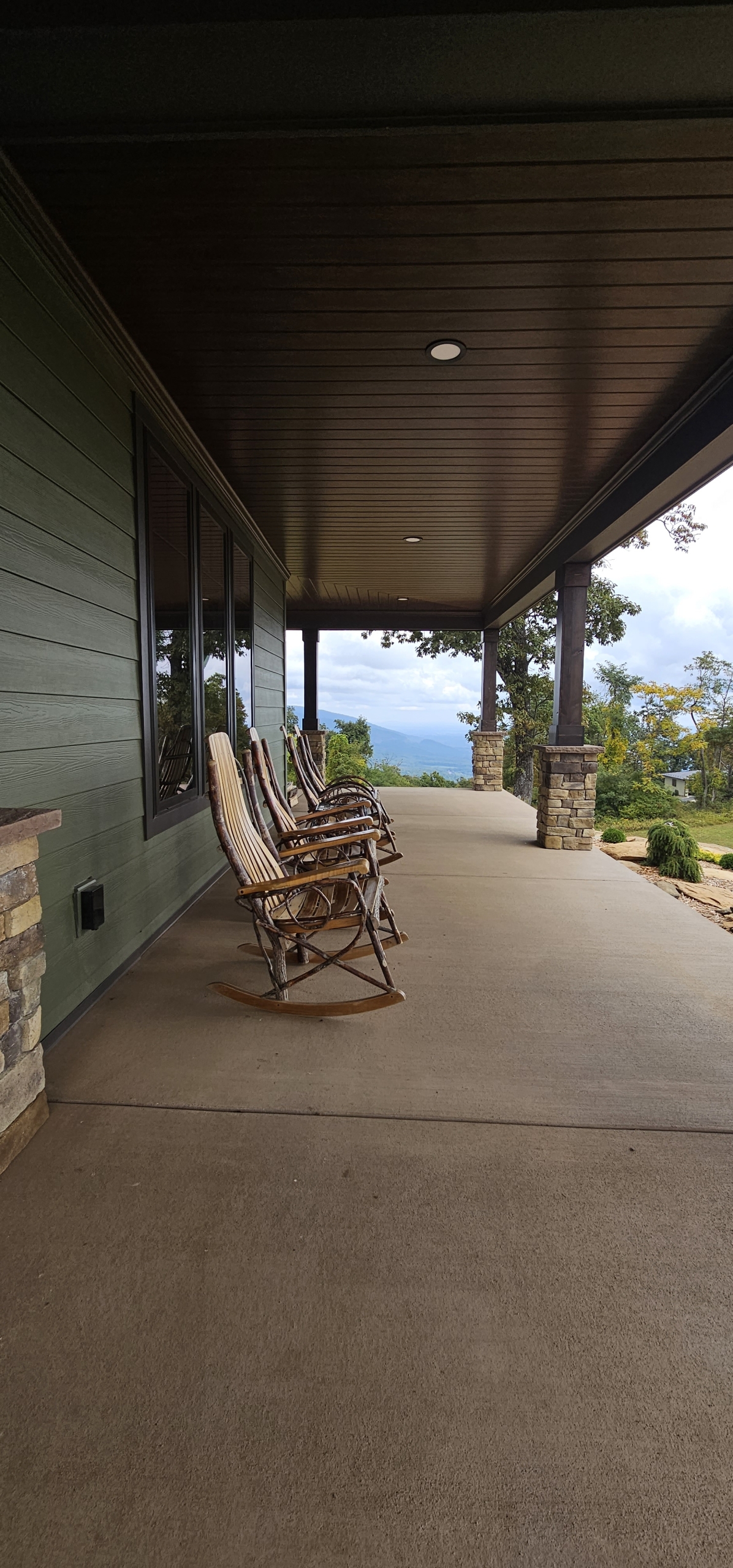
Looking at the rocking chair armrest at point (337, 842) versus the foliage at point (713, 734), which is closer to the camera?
the rocking chair armrest at point (337, 842)

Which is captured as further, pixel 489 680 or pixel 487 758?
pixel 487 758

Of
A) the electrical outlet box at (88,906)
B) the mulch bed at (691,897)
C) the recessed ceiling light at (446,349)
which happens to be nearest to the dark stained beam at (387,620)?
the mulch bed at (691,897)

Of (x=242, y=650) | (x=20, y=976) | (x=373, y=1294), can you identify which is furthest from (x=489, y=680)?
(x=373, y=1294)

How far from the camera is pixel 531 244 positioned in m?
2.18

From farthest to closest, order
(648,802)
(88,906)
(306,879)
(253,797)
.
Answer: (648,802), (253,797), (88,906), (306,879)

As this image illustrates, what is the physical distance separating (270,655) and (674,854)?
160 inches

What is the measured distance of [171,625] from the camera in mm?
3508

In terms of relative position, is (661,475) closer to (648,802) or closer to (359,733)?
(648,802)

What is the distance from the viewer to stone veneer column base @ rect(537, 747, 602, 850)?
592 centimetres

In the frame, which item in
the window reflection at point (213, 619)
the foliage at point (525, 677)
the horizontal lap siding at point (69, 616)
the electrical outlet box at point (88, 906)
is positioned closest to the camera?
the horizontal lap siding at point (69, 616)

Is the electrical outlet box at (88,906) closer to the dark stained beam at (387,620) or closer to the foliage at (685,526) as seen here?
the dark stained beam at (387,620)

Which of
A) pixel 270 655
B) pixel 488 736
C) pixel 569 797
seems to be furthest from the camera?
pixel 488 736

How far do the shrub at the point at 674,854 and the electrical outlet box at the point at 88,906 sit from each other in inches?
192

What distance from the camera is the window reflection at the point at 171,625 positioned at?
3.28 meters
